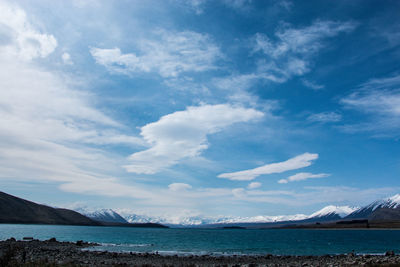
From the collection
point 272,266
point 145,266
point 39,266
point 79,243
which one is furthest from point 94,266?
point 79,243

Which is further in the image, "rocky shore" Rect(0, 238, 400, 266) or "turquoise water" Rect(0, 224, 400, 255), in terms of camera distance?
"turquoise water" Rect(0, 224, 400, 255)

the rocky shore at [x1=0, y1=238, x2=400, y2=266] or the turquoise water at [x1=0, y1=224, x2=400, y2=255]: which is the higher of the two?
the rocky shore at [x1=0, y1=238, x2=400, y2=266]

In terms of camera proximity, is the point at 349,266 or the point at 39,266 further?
the point at 349,266

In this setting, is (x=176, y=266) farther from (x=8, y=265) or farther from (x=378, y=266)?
(x=378, y=266)

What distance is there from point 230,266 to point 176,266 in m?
6.42

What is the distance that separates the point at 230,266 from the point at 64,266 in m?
18.5

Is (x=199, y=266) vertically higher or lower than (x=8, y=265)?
lower

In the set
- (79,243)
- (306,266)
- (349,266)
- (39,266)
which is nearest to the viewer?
(39,266)

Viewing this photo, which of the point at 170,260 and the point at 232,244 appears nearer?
the point at 170,260

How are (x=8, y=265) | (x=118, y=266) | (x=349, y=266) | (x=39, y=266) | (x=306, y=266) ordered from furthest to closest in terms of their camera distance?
1. (x=306, y=266)
2. (x=118, y=266)
3. (x=349, y=266)
4. (x=39, y=266)
5. (x=8, y=265)

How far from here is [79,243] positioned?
67.4m

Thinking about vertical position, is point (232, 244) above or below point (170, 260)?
below

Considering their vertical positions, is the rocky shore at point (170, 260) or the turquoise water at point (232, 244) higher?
the rocky shore at point (170, 260)

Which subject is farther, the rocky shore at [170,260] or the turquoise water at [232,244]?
the turquoise water at [232,244]
